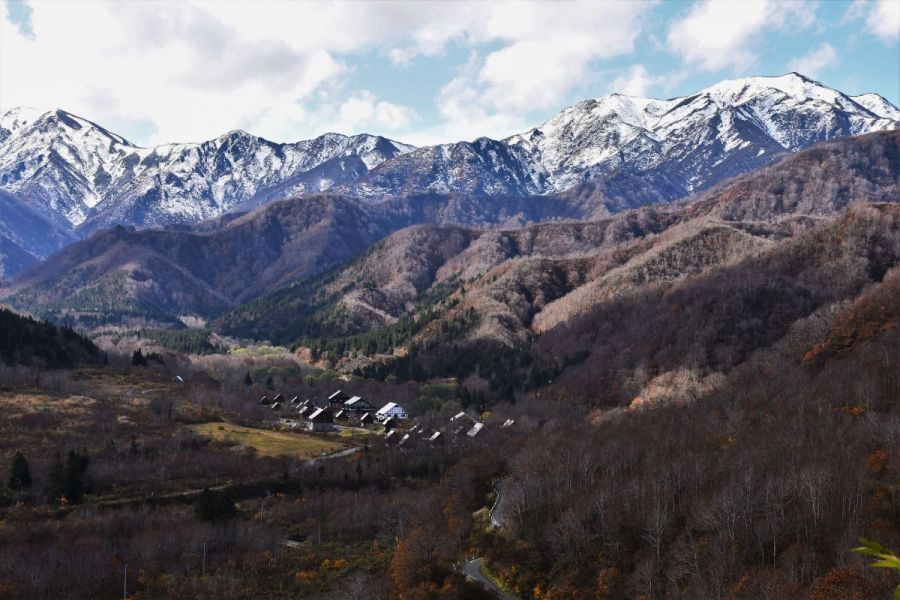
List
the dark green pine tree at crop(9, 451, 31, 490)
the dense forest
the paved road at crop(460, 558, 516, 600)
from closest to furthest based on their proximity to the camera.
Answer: the paved road at crop(460, 558, 516, 600) → the dark green pine tree at crop(9, 451, 31, 490) → the dense forest

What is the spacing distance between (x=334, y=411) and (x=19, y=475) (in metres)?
80.9

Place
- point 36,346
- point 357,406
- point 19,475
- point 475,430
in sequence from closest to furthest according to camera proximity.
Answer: point 19,475
point 475,430
point 357,406
point 36,346

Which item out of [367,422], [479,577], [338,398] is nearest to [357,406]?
[367,422]

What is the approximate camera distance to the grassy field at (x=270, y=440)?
128625 mm

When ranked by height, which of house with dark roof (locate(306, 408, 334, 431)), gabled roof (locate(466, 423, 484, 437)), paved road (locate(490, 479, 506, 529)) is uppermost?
house with dark roof (locate(306, 408, 334, 431))

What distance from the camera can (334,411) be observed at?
174000 millimetres

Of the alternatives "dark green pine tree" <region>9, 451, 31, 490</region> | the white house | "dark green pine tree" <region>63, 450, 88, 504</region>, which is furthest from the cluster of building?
"dark green pine tree" <region>9, 451, 31, 490</region>

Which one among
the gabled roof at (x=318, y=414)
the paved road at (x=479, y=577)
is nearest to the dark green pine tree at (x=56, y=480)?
the paved road at (x=479, y=577)

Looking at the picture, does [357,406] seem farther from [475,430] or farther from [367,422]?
[475,430]

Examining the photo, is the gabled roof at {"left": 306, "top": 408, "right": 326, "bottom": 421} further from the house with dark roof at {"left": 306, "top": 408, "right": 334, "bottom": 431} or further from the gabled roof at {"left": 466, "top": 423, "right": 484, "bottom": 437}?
the gabled roof at {"left": 466, "top": 423, "right": 484, "bottom": 437}

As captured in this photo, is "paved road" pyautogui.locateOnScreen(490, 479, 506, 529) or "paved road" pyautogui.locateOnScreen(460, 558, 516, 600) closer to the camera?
"paved road" pyautogui.locateOnScreen(460, 558, 516, 600)

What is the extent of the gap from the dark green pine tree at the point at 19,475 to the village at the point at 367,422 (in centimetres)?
5648

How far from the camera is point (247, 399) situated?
180 metres

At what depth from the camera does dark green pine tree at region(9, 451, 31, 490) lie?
9819cm
